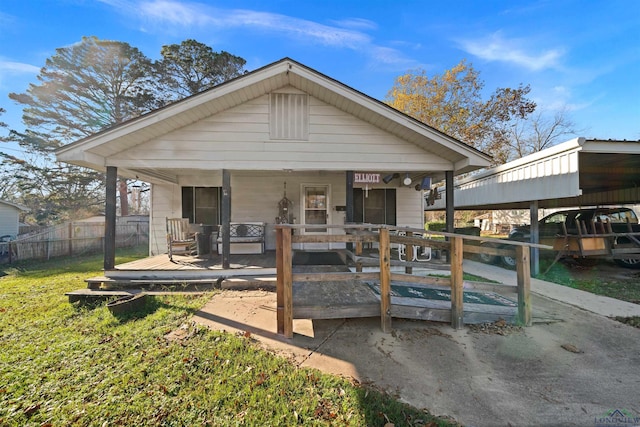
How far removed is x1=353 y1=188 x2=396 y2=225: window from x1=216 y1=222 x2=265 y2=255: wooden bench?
3236 mm

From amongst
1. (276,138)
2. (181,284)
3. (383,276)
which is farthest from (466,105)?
(181,284)

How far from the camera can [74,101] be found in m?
15.6

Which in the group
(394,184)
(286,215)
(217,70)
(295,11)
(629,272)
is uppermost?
(217,70)

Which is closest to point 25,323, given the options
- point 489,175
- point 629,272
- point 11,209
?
point 489,175

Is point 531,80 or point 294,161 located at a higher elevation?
point 531,80

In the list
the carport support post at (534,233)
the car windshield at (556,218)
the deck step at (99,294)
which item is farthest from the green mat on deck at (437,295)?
the car windshield at (556,218)

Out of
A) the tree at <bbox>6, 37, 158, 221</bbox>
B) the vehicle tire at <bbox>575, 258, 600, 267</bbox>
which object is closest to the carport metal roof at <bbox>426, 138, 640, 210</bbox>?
the vehicle tire at <bbox>575, 258, 600, 267</bbox>

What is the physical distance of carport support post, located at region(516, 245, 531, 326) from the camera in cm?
344

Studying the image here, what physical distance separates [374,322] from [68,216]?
93.3 feet

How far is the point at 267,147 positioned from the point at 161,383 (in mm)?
4445

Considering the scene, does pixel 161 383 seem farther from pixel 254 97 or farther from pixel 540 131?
pixel 540 131

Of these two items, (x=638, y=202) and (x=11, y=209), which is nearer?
(x=638, y=202)

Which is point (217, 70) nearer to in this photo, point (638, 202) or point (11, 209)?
point (11, 209)

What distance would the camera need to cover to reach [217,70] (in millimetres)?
17156
